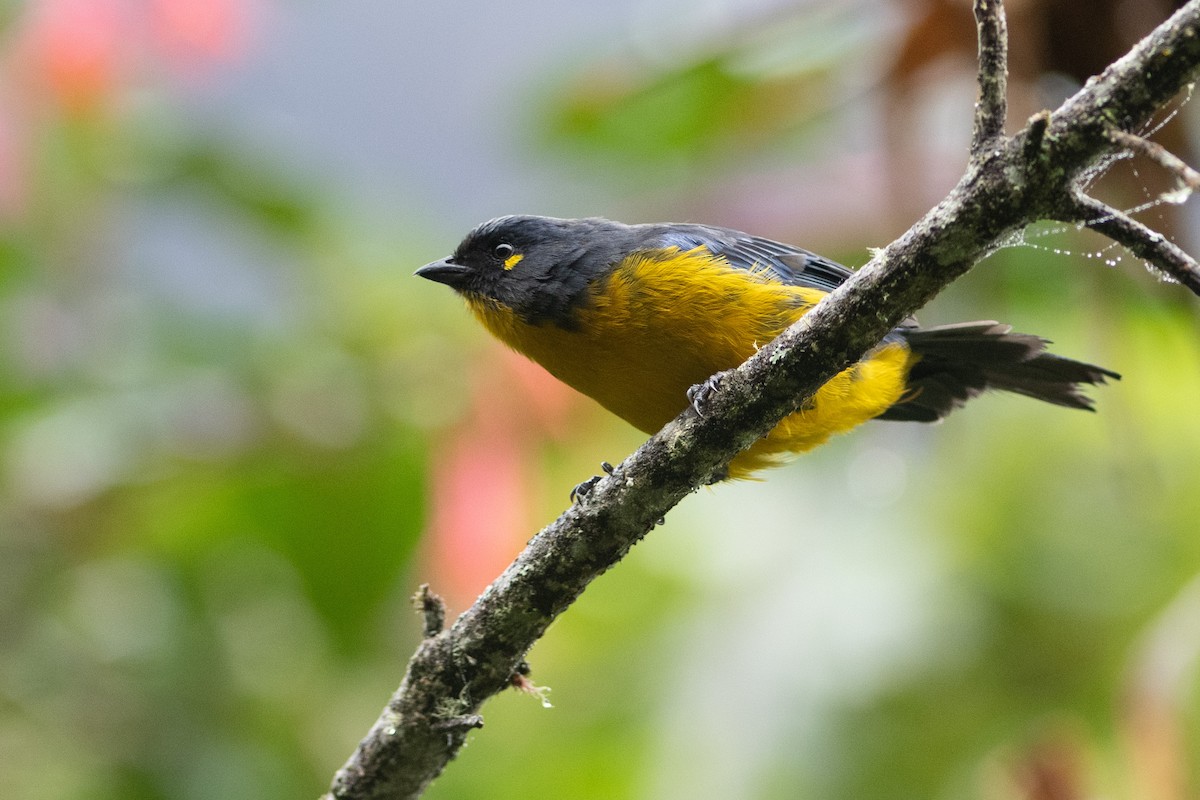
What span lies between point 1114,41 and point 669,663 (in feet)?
9.50

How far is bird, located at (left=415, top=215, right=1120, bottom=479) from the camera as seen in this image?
3480 mm

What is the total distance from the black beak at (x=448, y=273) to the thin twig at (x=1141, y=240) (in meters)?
2.45

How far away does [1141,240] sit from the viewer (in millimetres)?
1899

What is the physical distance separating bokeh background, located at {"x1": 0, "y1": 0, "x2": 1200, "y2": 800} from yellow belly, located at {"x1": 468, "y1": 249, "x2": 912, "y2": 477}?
2.29ft

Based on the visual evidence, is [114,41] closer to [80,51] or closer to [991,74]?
[80,51]

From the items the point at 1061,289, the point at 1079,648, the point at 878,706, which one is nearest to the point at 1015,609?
the point at 1079,648

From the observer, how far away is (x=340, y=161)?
7562 millimetres

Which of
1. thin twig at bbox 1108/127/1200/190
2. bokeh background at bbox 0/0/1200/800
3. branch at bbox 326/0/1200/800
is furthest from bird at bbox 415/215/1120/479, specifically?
thin twig at bbox 1108/127/1200/190

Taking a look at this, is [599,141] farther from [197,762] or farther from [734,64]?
[197,762]

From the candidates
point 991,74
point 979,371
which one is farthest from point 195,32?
point 991,74

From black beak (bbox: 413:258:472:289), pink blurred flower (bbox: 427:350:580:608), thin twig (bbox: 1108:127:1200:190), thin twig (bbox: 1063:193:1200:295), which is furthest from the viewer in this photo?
pink blurred flower (bbox: 427:350:580:608)

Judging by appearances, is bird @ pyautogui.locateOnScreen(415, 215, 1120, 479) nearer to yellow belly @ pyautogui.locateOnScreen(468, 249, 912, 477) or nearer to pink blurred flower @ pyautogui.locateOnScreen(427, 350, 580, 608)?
yellow belly @ pyautogui.locateOnScreen(468, 249, 912, 477)

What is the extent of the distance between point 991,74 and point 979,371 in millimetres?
2181

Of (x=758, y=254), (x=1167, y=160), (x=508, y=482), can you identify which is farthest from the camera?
(x=508, y=482)
